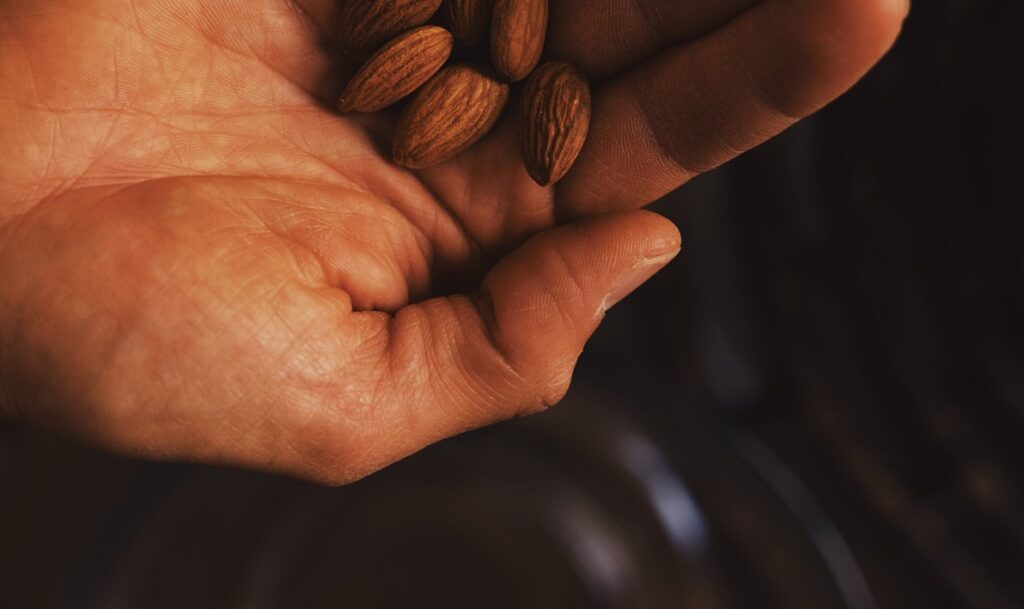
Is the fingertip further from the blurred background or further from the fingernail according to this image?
the blurred background

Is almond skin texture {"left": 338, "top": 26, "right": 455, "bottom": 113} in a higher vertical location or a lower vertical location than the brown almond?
lower

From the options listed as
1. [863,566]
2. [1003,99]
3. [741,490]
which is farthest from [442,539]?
[1003,99]

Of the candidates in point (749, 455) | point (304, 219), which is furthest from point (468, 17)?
point (749, 455)

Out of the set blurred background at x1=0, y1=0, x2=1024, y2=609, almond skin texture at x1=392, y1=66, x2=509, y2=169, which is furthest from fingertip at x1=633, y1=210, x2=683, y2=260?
blurred background at x1=0, y1=0, x2=1024, y2=609

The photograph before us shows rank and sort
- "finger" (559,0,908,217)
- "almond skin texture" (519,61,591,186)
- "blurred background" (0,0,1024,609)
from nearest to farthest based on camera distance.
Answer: "finger" (559,0,908,217) < "almond skin texture" (519,61,591,186) < "blurred background" (0,0,1024,609)

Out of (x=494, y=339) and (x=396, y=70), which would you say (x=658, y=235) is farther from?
Answer: (x=396, y=70)

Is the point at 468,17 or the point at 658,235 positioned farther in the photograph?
the point at 468,17

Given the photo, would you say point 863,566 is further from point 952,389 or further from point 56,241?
point 56,241
